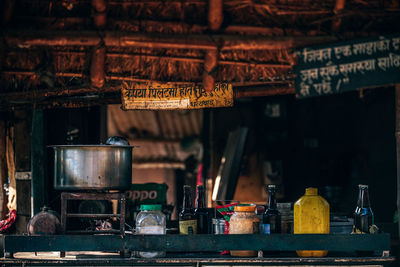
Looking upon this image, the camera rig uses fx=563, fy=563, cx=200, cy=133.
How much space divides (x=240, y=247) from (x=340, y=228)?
89 centimetres

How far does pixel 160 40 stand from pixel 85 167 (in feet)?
6.35

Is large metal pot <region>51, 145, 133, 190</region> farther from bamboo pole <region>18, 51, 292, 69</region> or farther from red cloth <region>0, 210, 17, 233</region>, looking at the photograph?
red cloth <region>0, 210, 17, 233</region>

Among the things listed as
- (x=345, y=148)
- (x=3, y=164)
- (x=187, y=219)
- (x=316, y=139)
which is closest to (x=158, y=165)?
(x=316, y=139)

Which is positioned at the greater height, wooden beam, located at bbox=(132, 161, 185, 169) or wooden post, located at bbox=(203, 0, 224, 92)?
wooden post, located at bbox=(203, 0, 224, 92)

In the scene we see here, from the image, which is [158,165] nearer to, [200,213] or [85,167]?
A: [200,213]

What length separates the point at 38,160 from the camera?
242 inches

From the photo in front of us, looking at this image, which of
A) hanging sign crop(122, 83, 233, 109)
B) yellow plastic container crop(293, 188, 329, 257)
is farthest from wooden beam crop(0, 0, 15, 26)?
yellow plastic container crop(293, 188, 329, 257)

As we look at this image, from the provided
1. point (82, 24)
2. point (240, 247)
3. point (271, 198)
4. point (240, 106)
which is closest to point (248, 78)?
point (82, 24)

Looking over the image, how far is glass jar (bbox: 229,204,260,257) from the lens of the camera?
380 cm

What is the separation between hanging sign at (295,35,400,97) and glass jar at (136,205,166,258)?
7.27 feet

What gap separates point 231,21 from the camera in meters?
5.65

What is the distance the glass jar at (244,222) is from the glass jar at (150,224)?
0.49 meters

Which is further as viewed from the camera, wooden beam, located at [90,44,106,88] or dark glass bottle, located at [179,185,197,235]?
wooden beam, located at [90,44,106,88]

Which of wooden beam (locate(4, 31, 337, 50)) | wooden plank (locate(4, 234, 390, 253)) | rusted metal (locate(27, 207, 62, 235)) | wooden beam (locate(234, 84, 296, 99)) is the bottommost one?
wooden plank (locate(4, 234, 390, 253))
